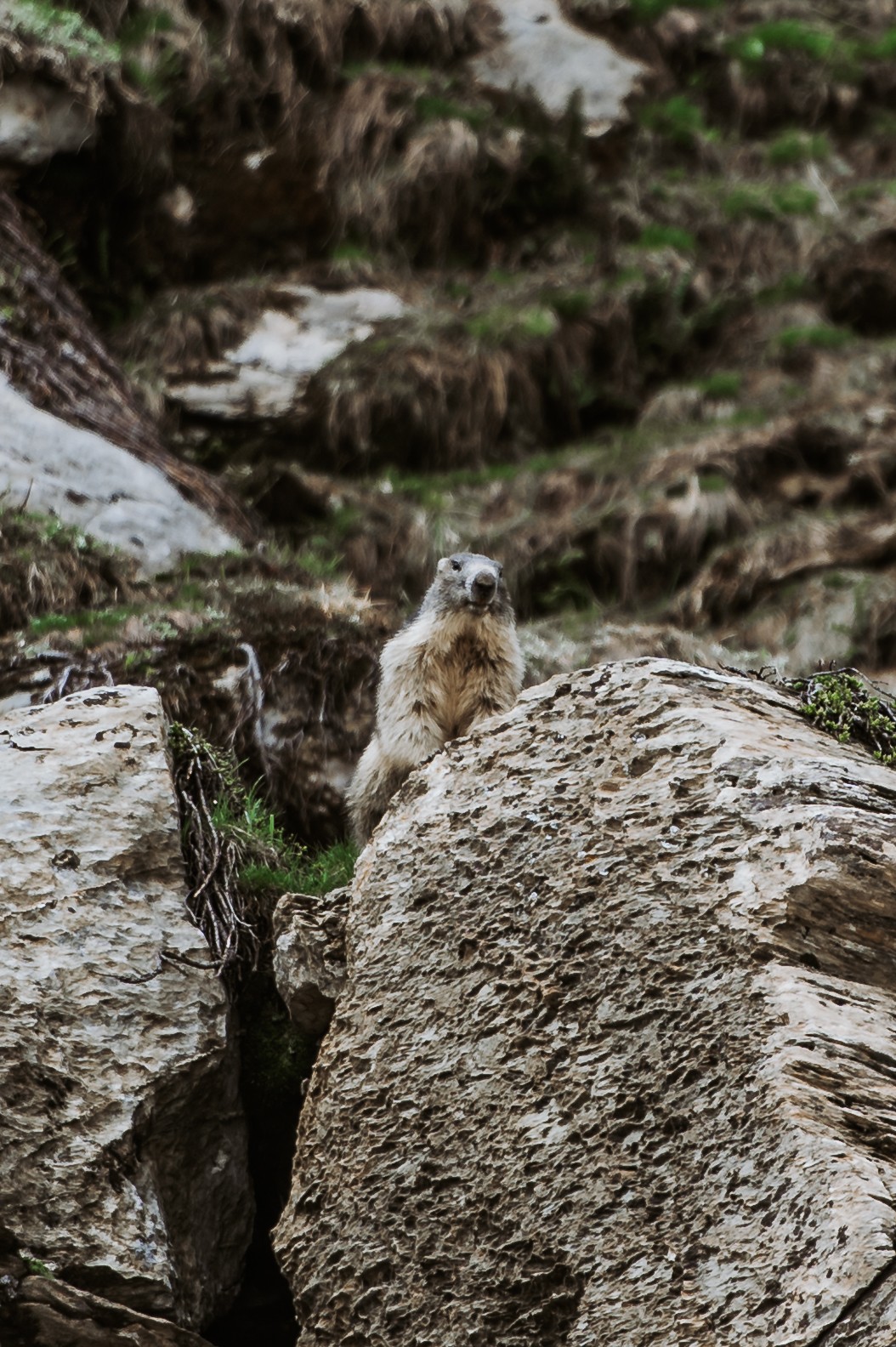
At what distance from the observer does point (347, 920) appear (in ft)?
18.4

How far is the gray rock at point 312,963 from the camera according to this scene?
5.69m

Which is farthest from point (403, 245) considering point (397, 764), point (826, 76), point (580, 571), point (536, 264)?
point (397, 764)

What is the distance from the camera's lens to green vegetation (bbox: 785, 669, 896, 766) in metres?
5.80

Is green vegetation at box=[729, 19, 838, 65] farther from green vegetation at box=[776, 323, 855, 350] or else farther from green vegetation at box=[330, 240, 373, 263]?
green vegetation at box=[330, 240, 373, 263]

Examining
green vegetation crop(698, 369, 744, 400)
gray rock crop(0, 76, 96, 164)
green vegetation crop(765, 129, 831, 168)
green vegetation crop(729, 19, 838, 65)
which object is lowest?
green vegetation crop(698, 369, 744, 400)

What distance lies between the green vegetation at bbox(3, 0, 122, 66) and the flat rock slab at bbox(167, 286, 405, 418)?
2511mm

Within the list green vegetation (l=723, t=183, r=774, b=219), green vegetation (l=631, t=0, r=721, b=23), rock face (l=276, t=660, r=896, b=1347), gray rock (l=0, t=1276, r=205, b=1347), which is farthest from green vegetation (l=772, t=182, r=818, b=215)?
gray rock (l=0, t=1276, r=205, b=1347)

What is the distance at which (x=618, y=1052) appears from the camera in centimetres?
459

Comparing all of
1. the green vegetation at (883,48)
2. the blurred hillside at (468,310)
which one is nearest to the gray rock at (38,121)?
the blurred hillside at (468,310)

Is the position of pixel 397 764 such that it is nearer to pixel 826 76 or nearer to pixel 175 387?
pixel 175 387

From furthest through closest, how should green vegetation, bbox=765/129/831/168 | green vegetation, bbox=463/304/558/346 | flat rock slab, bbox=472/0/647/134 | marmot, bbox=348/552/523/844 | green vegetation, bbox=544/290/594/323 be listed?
1. green vegetation, bbox=765/129/831/168
2. flat rock slab, bbox=472/0/647/134
3. green vegetation, bbox=544/290/594/323
4. green vegetation, bbox=463/304/558/346
5. marmot, bbox=348/552/523/844

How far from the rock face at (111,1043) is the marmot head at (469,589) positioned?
1742 mm

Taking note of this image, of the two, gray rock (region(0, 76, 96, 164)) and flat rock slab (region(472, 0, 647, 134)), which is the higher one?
flat rock slab (region(472, 0, 647, 134))

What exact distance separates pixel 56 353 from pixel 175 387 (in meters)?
1.39
